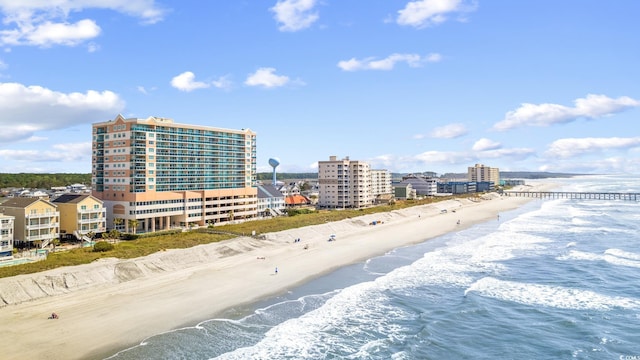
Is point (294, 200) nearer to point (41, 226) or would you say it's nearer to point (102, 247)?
point (41, 226)

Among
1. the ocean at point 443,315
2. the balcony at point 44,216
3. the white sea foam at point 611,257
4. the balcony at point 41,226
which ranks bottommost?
the ocean at point 443,315

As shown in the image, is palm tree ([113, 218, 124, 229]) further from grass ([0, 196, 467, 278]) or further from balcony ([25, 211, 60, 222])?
balcony ([25, 211, 60, 222])

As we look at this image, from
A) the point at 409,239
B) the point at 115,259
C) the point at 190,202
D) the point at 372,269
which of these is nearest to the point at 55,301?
the point at 115,259

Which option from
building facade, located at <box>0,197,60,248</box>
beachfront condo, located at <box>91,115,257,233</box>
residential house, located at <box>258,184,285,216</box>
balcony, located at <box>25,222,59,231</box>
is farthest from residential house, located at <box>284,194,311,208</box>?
building facade, located at <box>0,197,60,248</box>

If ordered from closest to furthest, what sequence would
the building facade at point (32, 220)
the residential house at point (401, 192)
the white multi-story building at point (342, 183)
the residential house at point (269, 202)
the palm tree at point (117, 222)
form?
the building facade at point (32, 220) → the palm tree at point (117, 222) → the residential house at point (269, 202) → the white multi-story building at point (342, 183) → the residential house at point (401, 192)

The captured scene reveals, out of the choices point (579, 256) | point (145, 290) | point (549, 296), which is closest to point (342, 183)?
point (579, 256)

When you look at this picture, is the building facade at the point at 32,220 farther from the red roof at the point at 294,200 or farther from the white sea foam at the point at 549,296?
the red roof at the point at 294,200

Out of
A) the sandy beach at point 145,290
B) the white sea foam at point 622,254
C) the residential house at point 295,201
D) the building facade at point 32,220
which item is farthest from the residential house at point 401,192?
the building facade at point 32,220
